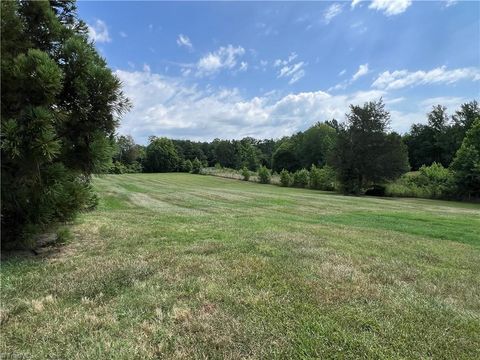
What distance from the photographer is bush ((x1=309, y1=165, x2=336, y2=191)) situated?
42.4 meters

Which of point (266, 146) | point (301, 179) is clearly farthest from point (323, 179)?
point (266, 146)

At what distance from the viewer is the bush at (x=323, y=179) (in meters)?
42.4

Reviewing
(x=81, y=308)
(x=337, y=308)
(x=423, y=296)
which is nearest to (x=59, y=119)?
(x=81, y=308)

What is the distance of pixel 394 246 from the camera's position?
6.86 m

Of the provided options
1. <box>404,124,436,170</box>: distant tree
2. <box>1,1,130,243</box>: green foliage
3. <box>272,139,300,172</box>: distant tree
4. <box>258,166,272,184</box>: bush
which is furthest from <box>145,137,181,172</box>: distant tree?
<box>1,1,130,243</box>: green foliage

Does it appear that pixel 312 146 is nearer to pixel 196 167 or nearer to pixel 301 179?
pixel 196 167

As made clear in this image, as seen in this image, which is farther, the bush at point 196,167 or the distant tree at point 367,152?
the bush at point 196,167

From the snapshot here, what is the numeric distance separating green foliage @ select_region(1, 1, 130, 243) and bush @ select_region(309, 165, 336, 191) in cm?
3776

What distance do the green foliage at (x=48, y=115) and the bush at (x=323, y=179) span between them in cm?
3776

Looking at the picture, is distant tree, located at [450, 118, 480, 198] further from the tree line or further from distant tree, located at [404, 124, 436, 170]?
distant tree, located at [404, 124, 436, 170]

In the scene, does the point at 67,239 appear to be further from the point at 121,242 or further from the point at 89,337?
the point at 89,337

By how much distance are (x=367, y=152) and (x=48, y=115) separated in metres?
36.8

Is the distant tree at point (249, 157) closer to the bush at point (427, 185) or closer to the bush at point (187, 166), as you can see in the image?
the bush at point (187, 166)

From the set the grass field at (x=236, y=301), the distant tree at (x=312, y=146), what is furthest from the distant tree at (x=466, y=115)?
the grass field at (x=236, y=301)
